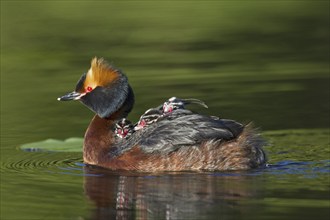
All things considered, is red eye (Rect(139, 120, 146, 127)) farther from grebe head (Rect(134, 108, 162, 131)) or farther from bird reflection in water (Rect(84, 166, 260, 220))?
bird reflection in water (Rect(84, 166, 260, 220))

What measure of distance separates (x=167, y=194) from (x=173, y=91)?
667 centimetres

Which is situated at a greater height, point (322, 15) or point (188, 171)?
point (322, 15)

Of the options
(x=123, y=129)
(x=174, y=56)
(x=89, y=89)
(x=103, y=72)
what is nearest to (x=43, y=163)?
(x=123, y=129)

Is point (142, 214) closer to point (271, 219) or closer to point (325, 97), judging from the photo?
point (271, 219)

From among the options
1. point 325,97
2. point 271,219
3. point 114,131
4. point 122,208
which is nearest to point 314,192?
point 271,219

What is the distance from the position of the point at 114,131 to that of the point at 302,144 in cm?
249

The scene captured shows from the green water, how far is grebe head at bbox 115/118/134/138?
68cm

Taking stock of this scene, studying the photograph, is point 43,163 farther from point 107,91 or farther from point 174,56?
point 174,56

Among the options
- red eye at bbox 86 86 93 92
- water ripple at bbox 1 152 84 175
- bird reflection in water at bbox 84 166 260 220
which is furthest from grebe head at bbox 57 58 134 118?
bird reflection in water at bbox 84 166 260 220

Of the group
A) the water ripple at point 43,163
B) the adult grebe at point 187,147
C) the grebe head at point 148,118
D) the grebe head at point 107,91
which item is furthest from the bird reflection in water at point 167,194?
the grebe head at point 107,91

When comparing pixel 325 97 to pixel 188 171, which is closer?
pixel 188 171

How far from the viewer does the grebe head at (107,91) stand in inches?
574

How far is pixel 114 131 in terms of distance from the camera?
47.7 ft

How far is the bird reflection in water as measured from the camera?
1106 cm
